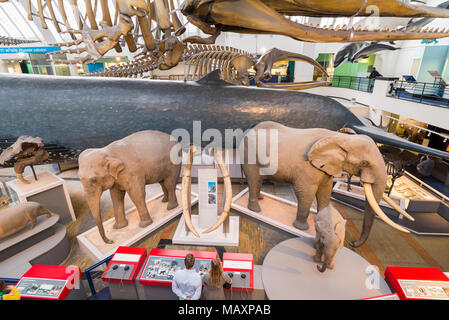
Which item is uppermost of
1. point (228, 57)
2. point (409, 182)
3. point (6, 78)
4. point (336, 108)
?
point (228, 57)

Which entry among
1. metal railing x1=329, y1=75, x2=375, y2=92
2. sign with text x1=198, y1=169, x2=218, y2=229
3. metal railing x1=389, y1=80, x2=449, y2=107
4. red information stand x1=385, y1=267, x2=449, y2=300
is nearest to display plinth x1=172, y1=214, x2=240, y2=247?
sign with text x1=198, y1=169, x2=218, y2=229

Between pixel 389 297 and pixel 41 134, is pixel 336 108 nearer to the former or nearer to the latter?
pixel 389 297

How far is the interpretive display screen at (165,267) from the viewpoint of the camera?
3.27 metres

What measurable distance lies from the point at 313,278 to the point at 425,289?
1.29 metres

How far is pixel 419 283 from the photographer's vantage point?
308 cm

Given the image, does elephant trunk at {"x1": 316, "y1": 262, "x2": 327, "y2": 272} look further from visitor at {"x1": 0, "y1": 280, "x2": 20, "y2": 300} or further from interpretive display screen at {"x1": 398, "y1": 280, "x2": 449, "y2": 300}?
visitor at {"x1": 0, "y1": 280, "x2": 20, "y2": 300}

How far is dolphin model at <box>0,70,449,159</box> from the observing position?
370cm

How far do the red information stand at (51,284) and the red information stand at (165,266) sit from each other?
2.82 ft

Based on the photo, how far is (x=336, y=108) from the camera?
163 inches

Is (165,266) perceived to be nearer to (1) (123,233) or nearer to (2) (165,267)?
(2) (165,267)

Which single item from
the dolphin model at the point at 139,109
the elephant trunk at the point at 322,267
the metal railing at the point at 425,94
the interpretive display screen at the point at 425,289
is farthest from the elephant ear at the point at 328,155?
the metal railing at the point at 425,94

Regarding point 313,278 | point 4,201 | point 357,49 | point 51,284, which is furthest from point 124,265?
point 357,49

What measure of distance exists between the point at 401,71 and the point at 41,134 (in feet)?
63.4
